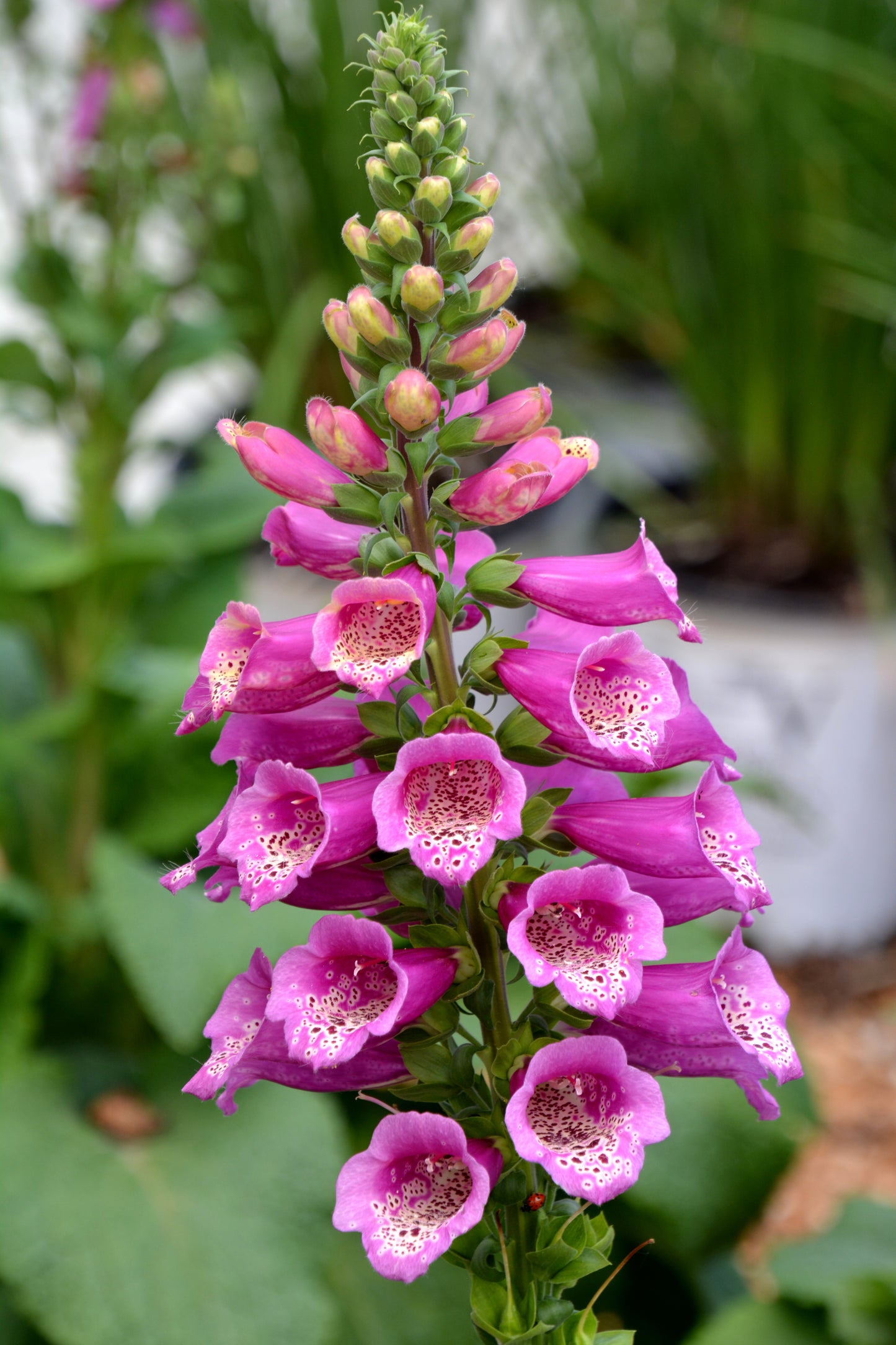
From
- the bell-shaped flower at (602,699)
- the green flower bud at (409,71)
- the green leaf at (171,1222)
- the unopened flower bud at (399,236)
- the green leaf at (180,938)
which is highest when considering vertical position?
the green flower bud at (409,71)

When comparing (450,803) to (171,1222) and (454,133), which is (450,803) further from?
(171,1222)

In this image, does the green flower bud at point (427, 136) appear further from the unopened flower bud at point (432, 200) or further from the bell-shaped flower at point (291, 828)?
the bell-shaped flower at point (291, 828)

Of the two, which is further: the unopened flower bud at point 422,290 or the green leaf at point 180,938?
the green leaf at point 180,938

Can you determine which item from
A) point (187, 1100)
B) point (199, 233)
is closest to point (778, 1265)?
point (187, 1100)

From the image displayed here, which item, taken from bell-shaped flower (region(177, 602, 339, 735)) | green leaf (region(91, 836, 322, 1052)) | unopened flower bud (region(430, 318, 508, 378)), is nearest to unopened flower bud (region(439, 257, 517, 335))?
unopened flower bud (region(430, 318, 508, 378))

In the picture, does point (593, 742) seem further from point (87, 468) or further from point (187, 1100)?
point (87, 468)

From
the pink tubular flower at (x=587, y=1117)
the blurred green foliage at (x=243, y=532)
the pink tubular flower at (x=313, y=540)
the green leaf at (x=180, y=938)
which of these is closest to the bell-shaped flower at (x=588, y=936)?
the pink tubular flower at (x=587, y=1117)

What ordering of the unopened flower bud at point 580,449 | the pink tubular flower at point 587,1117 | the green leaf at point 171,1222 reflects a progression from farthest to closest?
the green leaf at point 171,1222, the unopened flower bud at point 580,449, the pink tubular flower at point 587,1117
